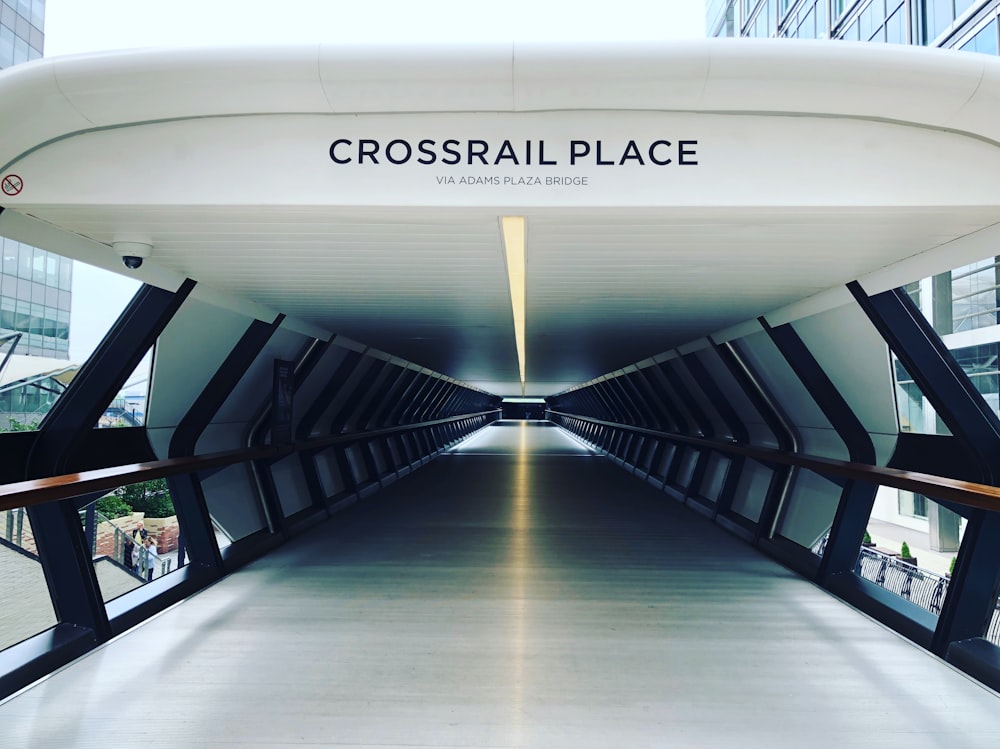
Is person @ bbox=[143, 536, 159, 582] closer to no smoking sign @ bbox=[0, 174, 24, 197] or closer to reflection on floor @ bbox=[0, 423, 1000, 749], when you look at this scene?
reflection on floor @ bbox=[0, 423, 1000, 749]

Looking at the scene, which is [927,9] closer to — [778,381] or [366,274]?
[778,381]

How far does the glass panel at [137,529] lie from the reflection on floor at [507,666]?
3.77 ft

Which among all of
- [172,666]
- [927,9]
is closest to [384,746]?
[172,666]

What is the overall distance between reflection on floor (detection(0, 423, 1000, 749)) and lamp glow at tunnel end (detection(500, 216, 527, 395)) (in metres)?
2.37

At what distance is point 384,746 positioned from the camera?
8.45ft

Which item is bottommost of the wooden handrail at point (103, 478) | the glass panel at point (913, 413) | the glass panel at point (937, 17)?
the wooden handrail at point (103, 478)

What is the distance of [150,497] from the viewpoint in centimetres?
572

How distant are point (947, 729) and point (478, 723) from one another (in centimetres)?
209

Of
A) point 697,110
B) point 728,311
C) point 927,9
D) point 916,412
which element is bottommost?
point 916,412

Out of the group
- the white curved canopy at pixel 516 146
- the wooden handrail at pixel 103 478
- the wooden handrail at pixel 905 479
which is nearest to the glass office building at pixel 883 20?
the wooden handrail at pixel 905 479

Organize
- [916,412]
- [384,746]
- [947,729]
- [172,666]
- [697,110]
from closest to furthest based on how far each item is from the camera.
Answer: [384,746], [947,729], [697,110], [172,666], [916,412]

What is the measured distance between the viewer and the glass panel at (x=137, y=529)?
220 inches

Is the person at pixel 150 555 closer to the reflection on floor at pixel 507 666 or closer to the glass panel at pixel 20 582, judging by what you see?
the glass panel at pixel 20 582

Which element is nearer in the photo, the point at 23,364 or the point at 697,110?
the point at 697,110
